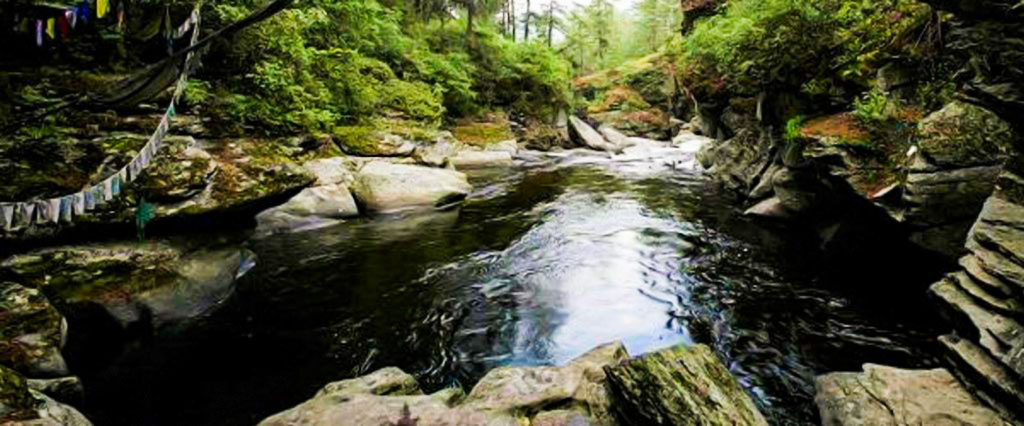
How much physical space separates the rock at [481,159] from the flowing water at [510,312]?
28.1 ft

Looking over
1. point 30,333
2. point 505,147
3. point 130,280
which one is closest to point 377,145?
point 130,280

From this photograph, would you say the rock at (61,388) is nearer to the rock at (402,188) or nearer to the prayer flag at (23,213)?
the prayer flag at (23,213)

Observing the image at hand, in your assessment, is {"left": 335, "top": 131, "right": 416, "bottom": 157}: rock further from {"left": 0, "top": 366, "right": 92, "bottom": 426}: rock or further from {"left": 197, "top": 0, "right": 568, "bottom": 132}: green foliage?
{"left": 0, "top": 366, "right": 92, "bottom": 426}: rock

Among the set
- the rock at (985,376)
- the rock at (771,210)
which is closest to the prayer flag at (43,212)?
the rock at (985,376)

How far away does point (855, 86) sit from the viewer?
945 centimetres

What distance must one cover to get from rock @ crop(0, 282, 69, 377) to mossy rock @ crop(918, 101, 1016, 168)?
9.34 m

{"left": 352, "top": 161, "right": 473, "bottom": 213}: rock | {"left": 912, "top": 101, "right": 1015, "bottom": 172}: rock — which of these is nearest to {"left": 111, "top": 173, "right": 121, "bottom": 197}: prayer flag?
{"left": 352, "top": 161, "right": 473, "bottom": 213}: rock

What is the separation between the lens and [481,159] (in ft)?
66.6

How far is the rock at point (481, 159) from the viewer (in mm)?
19469

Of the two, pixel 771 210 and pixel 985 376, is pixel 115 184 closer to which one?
pixel 985 376

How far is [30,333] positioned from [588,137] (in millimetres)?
25405

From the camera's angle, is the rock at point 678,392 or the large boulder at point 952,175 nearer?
the rock at point 678,392

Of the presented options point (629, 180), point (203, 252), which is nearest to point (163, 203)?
point (203, 252)

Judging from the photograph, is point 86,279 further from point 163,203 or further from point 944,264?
point 944,264
